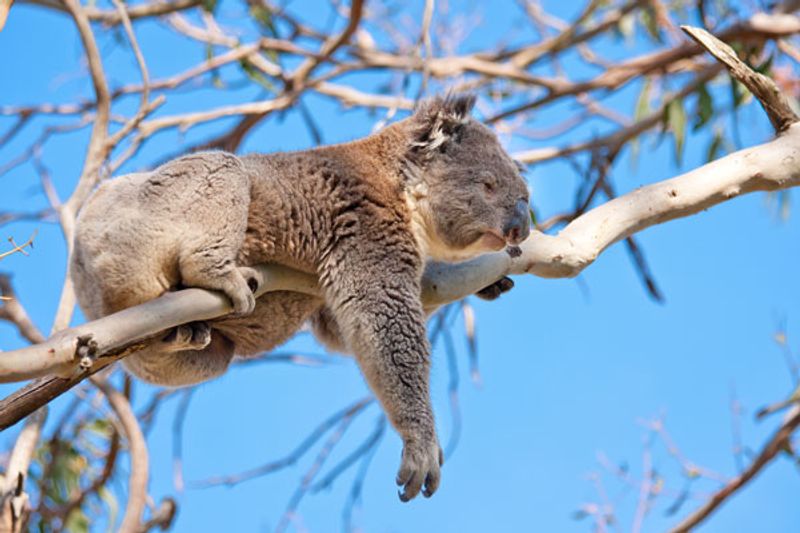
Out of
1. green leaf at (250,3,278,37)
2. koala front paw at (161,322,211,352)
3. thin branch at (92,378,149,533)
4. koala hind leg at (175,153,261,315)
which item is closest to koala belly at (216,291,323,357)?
koala front paw at (161,322,211,352)

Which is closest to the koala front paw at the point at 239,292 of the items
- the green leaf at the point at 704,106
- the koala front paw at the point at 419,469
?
the koala front paw at the point at 419,469

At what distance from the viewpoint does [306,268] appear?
3166 mm

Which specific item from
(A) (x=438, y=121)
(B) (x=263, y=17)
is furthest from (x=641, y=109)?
(A) (x=438, y=121)

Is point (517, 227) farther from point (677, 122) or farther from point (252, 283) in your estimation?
point (677, 122)

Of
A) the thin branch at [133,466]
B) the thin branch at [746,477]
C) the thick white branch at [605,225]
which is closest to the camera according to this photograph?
the thick white branch at [605,225]

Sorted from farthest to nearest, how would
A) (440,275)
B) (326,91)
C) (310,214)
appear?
(326,91), (440,275), (310,214)

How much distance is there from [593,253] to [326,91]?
4.53 meters

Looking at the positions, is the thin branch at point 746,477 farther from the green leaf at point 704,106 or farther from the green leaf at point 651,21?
the green leaf at point 651,21

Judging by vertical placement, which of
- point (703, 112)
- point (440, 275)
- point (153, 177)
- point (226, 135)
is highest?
point (226, 135)

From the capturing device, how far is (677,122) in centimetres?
584

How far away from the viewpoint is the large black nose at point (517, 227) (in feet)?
10.6

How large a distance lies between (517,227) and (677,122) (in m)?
2.98

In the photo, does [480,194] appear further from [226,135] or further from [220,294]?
[226,135]

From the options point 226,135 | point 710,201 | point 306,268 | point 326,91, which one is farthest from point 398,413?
point 326,91
